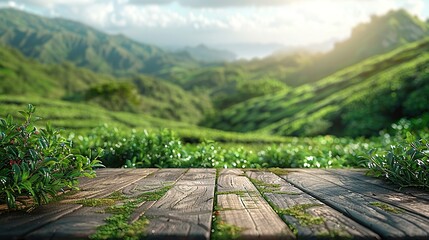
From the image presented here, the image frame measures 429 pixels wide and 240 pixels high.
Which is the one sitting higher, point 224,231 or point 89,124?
point 89,124

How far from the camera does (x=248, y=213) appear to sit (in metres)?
2.19

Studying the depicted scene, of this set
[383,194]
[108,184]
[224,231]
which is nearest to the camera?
Answer: [224,231]

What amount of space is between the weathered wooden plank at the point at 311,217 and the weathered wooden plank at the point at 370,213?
0.06 m

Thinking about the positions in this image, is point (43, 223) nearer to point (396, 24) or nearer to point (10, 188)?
point (10, 188)

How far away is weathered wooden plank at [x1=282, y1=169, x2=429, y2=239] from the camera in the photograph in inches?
74.3

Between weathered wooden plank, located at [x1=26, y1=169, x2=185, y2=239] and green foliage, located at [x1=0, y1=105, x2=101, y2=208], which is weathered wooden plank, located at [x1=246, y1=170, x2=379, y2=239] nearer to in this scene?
weathered wooden plank, located at [x1=26, y1=169, x2=185, y2=239]

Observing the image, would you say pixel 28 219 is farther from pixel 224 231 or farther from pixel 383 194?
pixel 383 194

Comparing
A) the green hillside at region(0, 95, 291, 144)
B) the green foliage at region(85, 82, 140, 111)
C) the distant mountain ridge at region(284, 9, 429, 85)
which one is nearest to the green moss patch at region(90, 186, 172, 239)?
the green hillside at region(0, 95, 291, 144)

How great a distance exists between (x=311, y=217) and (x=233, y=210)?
436 millimetres

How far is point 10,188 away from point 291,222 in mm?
1614

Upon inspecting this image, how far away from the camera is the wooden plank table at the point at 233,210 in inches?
72.9

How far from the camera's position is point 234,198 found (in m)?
2.62

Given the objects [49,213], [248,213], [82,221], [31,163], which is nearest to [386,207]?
[248,213]

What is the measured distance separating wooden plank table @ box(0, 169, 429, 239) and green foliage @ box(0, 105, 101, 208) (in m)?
0.13
